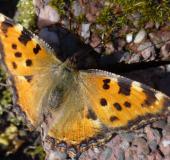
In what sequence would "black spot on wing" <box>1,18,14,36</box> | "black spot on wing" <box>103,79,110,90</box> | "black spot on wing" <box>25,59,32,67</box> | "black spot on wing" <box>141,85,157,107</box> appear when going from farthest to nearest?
"black spot on wing" <box>25,59,32,67</box>
"black spot on wing" <box>1,18,14,36</box>
"black spot on wing" <box>103,79,110,90</box>
"black spot on wing" <box>141,85,157,107</box>

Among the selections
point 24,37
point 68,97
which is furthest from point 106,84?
point 24,37

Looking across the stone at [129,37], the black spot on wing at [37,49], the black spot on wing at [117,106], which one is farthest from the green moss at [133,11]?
the black spot on wing at [117,106]

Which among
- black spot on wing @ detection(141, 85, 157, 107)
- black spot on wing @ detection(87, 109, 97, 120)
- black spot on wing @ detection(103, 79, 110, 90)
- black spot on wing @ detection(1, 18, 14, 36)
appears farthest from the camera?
black spot on wing @ detection(1, 18, 14, 36)

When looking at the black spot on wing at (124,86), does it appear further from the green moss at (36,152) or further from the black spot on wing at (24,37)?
the green moss at (36,152)

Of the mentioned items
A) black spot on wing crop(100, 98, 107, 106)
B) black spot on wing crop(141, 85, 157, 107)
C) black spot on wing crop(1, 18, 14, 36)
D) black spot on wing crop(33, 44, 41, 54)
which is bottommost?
black spot on wing crop(141, 85, 157, 107)

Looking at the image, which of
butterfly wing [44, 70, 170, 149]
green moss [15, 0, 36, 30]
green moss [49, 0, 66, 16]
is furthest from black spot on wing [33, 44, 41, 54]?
green moss [15, 0, 36, 30]

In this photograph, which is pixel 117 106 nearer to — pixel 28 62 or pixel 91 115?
pixel 91 115

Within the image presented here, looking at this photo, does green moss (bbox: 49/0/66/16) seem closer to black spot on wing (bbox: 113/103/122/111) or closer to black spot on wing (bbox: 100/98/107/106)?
black spot on wing (bbox: 100/98/107/106)
